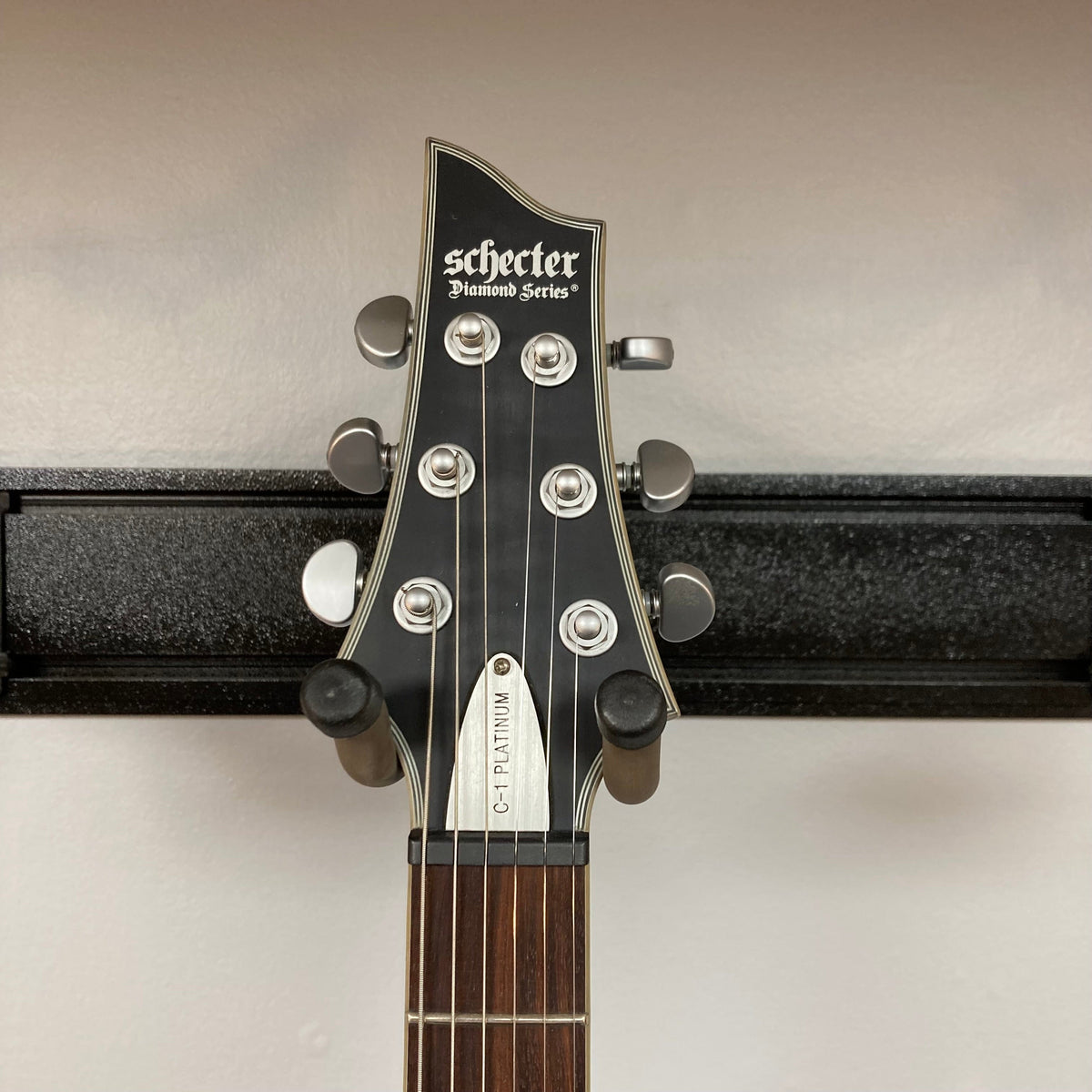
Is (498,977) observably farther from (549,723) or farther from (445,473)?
(445,473)

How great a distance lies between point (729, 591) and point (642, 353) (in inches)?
10.8

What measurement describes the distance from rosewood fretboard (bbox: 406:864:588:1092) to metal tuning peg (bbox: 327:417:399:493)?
0.81ft

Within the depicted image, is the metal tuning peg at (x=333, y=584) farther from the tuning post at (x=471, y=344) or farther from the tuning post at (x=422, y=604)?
the tuning post at (x=471, y=344)

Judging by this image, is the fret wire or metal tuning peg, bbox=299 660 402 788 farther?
the fret wire

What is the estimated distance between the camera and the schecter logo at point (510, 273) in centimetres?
55

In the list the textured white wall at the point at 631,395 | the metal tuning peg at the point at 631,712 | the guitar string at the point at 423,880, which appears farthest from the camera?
the textured white wall at the point at 631,395

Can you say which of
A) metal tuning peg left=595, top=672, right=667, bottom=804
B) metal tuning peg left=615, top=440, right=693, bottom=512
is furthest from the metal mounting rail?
metal tuning peg left=595, top=672, right=667, bottom=804

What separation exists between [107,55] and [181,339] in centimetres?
28

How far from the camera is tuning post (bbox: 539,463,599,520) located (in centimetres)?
53

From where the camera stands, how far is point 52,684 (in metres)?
0.72

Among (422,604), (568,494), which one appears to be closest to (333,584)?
(422,604)

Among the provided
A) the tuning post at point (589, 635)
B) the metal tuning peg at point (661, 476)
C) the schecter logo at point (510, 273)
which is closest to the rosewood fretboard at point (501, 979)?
the tuning post at point (589, 635)

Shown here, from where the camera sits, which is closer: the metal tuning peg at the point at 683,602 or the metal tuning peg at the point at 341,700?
the metal tuning peg at the point at 341,700

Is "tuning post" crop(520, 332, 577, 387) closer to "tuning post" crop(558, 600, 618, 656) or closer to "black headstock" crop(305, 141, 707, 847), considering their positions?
"black headstock" crop(305, 141, 707, 847)
